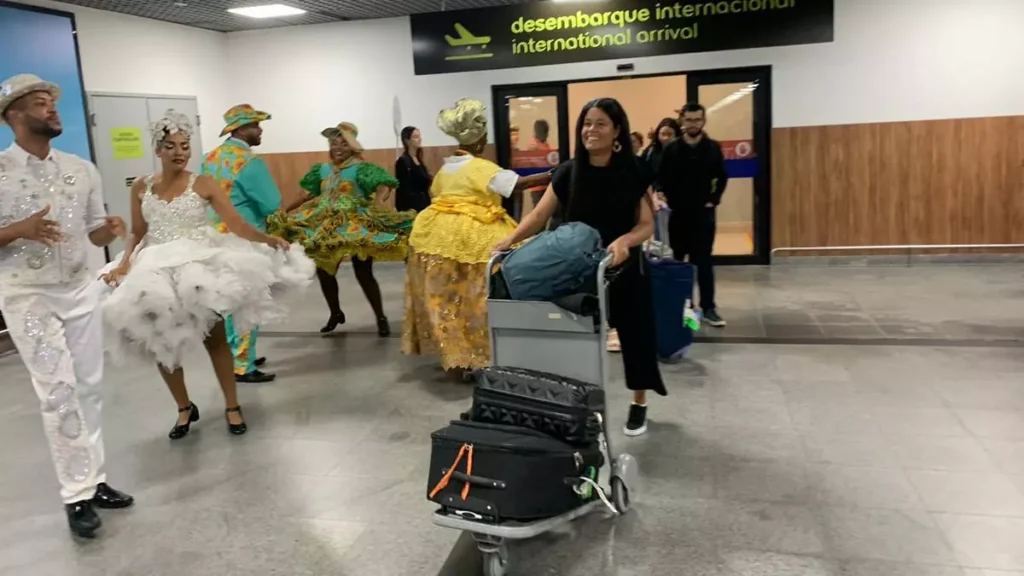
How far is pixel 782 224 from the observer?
816 cm

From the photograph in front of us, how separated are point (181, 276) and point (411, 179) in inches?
146

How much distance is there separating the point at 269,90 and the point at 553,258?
7.97 meters

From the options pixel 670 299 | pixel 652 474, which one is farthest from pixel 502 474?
pixel 670 299

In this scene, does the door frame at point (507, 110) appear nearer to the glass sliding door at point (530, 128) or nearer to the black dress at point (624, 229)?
the glass sliding door at point (530, 128)

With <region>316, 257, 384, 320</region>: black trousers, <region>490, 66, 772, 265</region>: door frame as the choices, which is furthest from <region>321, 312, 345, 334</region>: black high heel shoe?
<region>490, 66, 772, 265</region>: door frame

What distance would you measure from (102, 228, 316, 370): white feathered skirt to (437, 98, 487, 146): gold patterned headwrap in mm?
1256

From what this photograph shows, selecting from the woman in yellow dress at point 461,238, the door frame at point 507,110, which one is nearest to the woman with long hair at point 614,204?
the woman in yellow dress at point 461,238

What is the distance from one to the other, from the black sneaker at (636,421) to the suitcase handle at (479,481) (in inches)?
60.2

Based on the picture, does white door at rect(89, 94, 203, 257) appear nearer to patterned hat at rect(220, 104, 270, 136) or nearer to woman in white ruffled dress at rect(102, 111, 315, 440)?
patterned hat at rect(220, 104, 270, 136)

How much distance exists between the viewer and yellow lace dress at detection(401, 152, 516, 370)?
14.5 ft

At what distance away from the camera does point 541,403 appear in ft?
8.21

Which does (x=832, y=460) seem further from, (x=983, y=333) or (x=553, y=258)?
(x=983, y=333)

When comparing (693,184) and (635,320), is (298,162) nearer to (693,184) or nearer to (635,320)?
(693,184)

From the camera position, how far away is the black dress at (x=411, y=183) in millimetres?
7129
